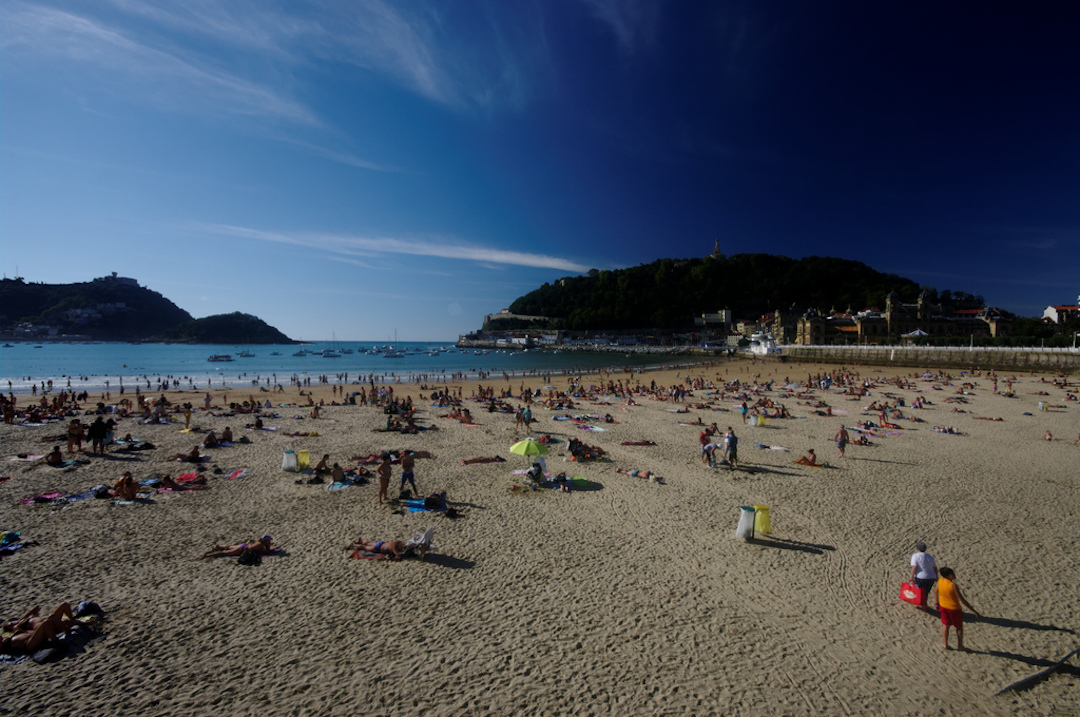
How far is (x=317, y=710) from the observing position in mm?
4141

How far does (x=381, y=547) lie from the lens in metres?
7.16

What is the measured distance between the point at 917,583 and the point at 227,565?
9593mm

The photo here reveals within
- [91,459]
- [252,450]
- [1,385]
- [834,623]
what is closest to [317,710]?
[834,623]

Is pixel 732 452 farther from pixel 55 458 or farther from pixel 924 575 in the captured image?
pixel 55 458

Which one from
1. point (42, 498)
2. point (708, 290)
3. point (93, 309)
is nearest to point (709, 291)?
point (708, 290)

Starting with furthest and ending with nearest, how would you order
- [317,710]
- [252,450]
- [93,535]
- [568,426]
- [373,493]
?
[568,426], [252,450], [373,493], [93,535], [317,710]

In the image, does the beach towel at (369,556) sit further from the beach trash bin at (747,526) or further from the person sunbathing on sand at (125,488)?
the person sunbathing on sand at (125,488)

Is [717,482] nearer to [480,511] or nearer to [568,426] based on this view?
[480,511]

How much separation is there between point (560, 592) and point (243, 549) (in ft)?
16.3

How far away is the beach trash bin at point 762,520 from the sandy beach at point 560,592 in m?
0.24

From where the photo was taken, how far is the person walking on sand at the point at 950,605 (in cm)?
498

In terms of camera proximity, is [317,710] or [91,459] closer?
[317,710]

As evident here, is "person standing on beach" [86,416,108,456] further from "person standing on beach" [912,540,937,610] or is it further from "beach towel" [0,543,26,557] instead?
"person standing on beach" [912,540,937,610]

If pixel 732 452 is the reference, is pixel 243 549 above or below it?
below
